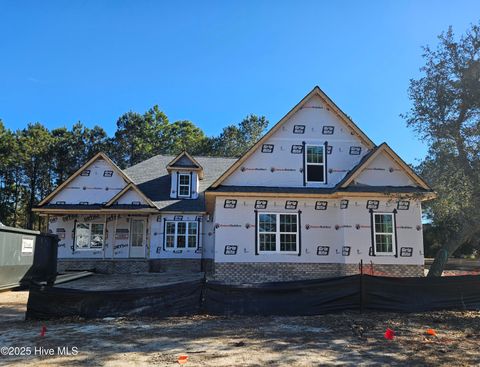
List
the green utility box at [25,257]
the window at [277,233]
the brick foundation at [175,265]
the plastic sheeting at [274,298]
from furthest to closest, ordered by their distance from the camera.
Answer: the brick foundation at [175,265] → the window at [277,233] → the green utility box at [25,257] → the plastic sheeting at [274,298]

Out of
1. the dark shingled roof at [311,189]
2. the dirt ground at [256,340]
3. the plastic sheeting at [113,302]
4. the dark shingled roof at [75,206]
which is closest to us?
the dirt ground at [256,340]

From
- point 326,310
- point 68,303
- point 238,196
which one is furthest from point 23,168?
point 326,310

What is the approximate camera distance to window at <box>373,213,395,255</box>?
15867 millimetres

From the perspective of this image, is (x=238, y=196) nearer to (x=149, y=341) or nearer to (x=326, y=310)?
(x=326, y=310)

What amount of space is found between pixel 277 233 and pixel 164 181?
1123cm

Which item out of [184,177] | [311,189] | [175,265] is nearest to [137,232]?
[175,265]

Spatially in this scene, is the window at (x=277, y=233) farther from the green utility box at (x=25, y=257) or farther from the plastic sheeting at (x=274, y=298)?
the green utility box at (x=25, y=257)

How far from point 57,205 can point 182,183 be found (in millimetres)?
6885

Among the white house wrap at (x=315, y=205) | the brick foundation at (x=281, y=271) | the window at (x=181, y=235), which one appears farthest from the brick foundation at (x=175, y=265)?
the brick foundation at (x=281, y=271)

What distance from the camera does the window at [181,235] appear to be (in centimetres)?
2284

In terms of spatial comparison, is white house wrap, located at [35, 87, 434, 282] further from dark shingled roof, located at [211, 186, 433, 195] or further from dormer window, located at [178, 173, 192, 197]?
dormer window, located at [178, 173, 192, 197]

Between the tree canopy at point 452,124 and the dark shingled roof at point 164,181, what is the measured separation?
12.9 metres

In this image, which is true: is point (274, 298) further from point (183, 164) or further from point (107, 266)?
point (183, 164)

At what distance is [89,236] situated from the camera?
22984mm
